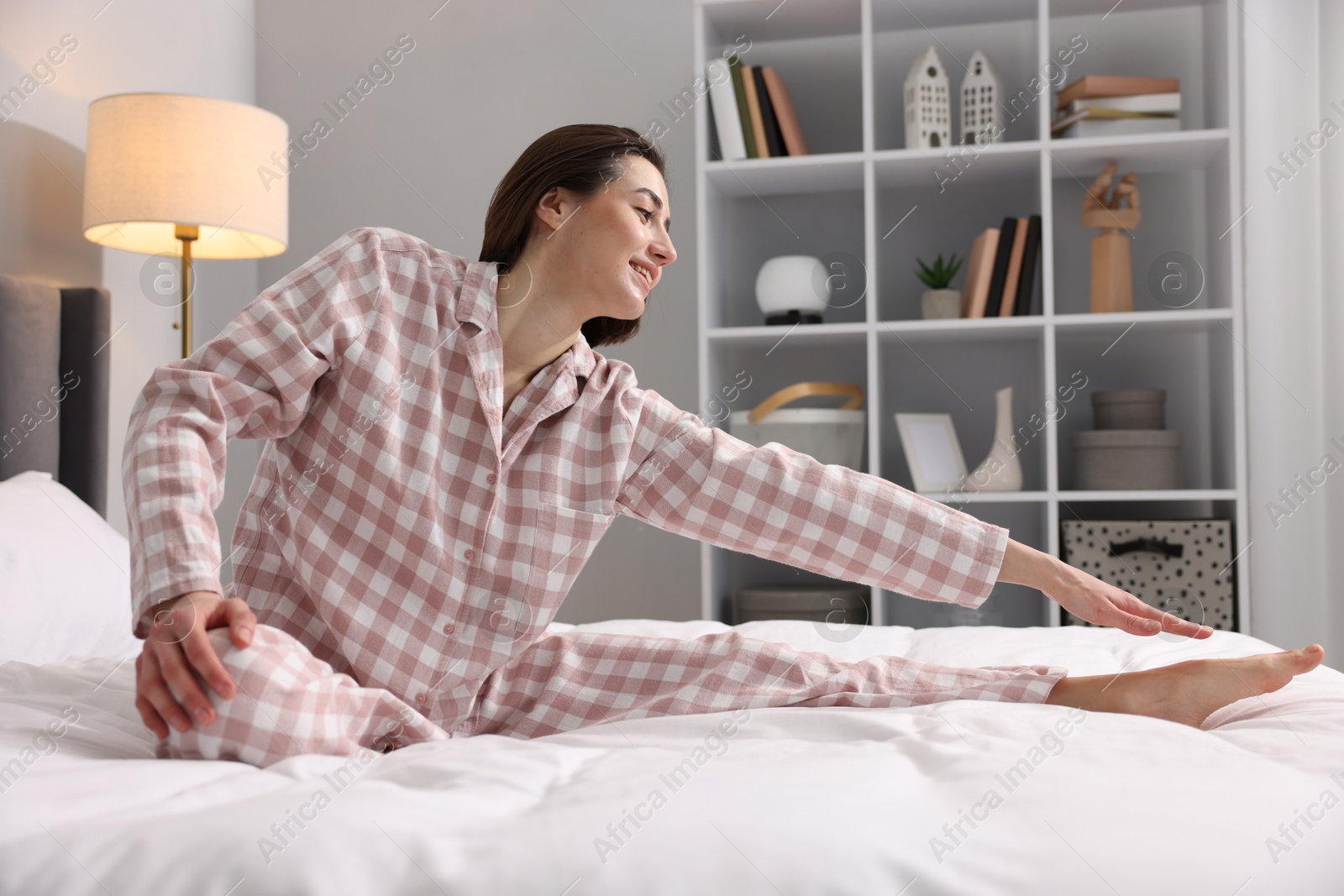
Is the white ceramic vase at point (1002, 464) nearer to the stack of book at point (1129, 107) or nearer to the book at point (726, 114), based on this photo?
the stack of book at point (1129, 107)

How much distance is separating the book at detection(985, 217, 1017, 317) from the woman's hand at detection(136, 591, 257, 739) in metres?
1.97

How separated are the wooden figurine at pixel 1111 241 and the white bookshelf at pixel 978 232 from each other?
0.19 feet

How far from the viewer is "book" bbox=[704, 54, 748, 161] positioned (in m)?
2.45

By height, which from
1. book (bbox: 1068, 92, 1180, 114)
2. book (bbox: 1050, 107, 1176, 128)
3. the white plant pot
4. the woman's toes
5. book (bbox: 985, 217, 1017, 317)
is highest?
book (bbox: 1068, 92, 1180, 114)

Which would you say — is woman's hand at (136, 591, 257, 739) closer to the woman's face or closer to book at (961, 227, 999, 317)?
the woman's face

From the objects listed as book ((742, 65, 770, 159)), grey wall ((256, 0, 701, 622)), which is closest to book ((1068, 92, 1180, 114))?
book ((742, 65, 770, 159))

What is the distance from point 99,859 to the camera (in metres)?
0.59

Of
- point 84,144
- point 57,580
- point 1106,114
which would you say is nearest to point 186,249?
point 84,144

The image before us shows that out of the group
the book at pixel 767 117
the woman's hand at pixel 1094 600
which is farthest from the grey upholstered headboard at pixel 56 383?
the woman's hand at pixel 1094 600

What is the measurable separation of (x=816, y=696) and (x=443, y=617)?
36 cm

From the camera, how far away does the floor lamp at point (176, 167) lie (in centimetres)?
193

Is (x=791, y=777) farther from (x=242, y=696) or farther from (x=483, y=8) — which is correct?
(x=483, y=8)

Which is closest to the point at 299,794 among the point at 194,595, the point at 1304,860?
the point at 194,595

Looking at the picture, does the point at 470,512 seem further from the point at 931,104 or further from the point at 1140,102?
the point at 1140,102
